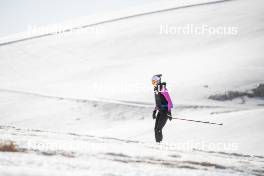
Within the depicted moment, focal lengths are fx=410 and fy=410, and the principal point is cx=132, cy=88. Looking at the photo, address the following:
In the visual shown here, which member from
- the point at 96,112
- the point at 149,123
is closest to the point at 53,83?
the point at 96,112

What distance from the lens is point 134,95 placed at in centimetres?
2522

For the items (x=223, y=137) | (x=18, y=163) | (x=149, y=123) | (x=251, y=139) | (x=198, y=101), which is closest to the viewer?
(x=18, y=163)

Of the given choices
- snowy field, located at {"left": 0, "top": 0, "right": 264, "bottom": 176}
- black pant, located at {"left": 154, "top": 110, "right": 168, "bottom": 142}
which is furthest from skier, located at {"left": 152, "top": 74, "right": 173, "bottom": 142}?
snowy field, located at {"left": 0, "top": 0, "right": 264, "bottom": 176}

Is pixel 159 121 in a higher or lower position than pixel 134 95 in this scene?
lower

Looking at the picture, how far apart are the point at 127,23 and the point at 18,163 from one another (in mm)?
43748

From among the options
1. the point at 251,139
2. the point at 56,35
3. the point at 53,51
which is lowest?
the point at 251,139

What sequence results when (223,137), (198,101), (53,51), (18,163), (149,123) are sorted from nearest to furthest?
(18,163) < (223,137) < (149,123) < (198,101) < (53,51)

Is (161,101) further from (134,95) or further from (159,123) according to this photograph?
(134,95)

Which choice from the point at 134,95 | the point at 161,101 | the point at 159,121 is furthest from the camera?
the point at 134,95

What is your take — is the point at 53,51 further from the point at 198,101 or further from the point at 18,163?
the point at 18,163

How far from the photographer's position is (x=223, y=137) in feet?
54.5

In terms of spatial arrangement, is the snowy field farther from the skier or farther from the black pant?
the skier

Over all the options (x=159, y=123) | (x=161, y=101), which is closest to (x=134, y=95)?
(x=159, y=123)

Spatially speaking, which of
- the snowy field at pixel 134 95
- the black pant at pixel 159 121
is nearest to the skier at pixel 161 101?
the black pant at pixel 159 121
